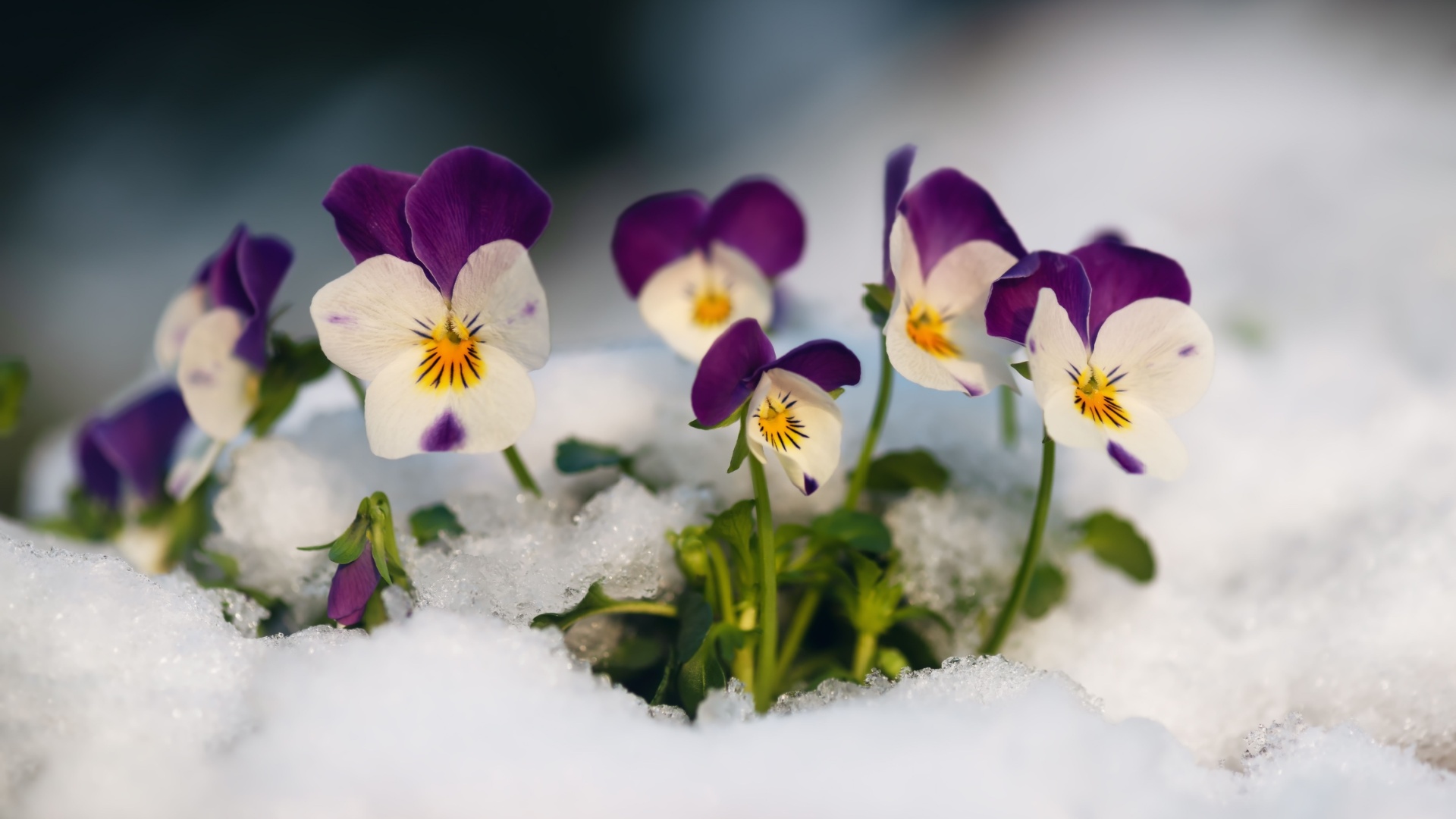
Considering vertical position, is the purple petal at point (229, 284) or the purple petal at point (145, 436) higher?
the purple petal at point (229, 284)

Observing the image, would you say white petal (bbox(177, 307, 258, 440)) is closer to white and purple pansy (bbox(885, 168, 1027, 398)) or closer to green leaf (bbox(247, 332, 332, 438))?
green leaf (bbox(247, 332, 332, 438))

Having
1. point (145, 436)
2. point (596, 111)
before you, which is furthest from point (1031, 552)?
point (596, 111)

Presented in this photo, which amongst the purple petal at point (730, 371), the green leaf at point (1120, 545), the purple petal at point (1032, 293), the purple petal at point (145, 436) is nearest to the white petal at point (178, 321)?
the purple petal at point (145, 436)

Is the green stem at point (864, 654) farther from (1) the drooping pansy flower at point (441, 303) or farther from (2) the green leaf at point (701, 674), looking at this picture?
(1) the drooping pansy flower at point (441, 303)

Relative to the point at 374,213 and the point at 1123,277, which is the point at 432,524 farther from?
the point at 1123,277

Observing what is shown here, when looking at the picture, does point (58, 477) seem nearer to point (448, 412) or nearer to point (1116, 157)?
point (448, 412)

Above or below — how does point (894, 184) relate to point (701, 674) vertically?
above
